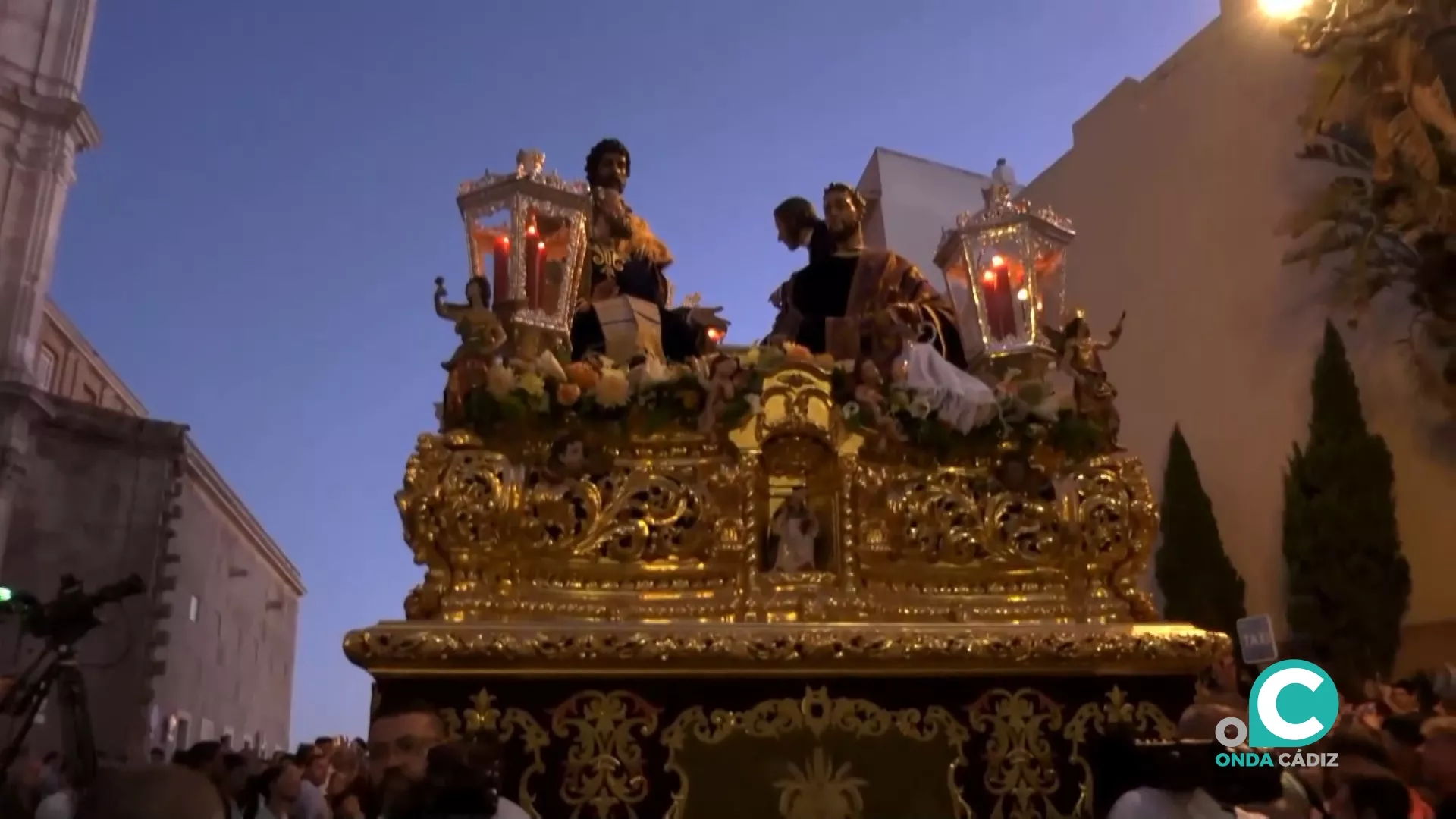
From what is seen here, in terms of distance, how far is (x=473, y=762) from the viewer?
1740 mm

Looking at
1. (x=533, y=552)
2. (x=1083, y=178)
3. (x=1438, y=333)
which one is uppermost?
(x=1083, y=178)

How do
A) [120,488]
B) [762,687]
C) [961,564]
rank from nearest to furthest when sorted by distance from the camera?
1. [762,687]
2. [961,564]
3. [120,488]

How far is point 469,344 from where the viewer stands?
2.87 m

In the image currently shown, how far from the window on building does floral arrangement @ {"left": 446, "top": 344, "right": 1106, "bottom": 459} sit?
14.9 meters

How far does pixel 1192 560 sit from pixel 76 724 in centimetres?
777

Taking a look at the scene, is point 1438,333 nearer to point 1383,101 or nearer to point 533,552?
point 1383,101

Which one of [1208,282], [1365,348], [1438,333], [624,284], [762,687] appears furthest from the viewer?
[1208,282]

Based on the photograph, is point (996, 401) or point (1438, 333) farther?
point (1438, 333)

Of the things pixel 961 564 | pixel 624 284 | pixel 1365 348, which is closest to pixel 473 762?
pixel 961 564

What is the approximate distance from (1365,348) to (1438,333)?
2.54 feet

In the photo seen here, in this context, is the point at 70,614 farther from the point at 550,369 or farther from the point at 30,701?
the point at 550,369

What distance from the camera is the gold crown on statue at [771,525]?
2656 millimetres

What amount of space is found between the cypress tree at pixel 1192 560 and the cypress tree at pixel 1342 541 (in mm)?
512

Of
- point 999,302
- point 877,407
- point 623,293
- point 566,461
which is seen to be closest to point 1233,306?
point 999,302
